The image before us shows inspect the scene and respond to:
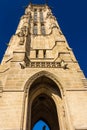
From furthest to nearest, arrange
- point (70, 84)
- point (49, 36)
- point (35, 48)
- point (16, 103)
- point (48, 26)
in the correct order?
point (48, 26)
point (49, 36)
point (35, 48)
point (70, 84)
point (16, 103)

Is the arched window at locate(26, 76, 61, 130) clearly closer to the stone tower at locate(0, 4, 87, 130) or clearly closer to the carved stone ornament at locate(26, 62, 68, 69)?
the stone tower at locate(0, 4, 87, 130)

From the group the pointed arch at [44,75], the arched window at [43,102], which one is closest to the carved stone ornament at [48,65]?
the pointed arch at [44,75]

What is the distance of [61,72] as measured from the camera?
12859 mm

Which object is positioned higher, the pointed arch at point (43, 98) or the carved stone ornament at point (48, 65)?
the carved stone ornament at point (48, 65)

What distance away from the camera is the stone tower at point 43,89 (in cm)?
1001

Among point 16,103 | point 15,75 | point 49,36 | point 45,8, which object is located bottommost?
point 16,103

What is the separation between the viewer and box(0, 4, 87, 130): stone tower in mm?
10008

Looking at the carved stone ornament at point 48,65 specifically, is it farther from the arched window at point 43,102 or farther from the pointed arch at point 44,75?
the arched window at point 43,102

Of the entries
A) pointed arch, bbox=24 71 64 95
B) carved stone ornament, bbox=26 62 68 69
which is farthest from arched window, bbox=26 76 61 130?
carved stone ornament, bbox=26 62 68 69

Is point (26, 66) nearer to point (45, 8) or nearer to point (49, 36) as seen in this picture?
point (49, 36)

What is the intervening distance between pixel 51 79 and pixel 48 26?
11488mm

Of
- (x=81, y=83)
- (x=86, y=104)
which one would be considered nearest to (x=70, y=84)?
(x=81, y=83)

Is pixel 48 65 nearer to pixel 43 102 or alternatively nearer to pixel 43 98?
pixel 43 98

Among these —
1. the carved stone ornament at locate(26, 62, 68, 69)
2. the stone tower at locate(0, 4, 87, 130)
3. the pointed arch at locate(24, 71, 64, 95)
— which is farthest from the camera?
the carved stone ornament at locate(26, 62, 68, 69)
